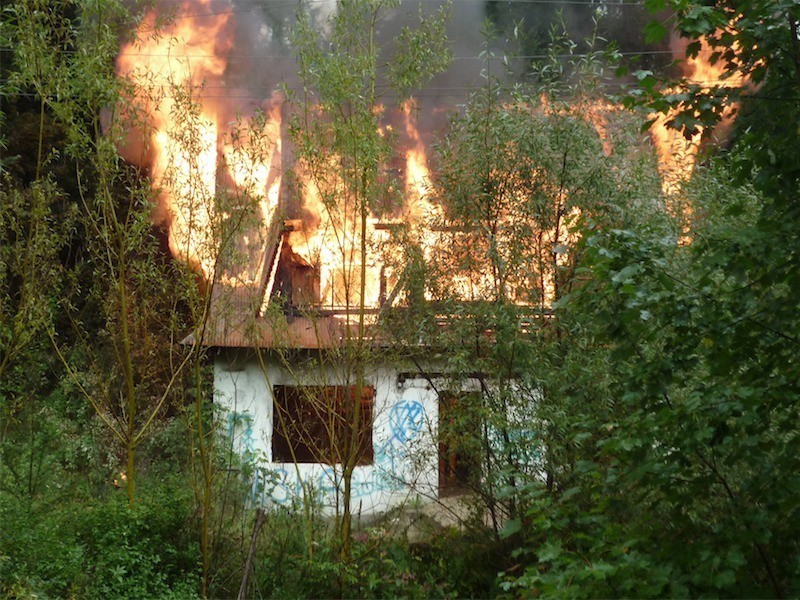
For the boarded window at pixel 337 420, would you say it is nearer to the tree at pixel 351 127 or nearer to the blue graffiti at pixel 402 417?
the tree at pixel 351 127

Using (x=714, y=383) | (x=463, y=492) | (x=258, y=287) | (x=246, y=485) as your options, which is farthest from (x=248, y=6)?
(x=714, y=383)

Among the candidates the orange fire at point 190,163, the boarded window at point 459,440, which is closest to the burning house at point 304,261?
the orange fire at point 190,163

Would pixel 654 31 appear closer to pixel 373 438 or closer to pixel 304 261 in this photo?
pixel 304 261

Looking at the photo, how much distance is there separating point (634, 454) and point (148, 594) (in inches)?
226

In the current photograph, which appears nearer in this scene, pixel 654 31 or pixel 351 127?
pixel 654 31

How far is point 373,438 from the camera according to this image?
39.2 ft

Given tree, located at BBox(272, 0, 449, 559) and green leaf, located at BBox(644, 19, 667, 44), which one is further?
tree, located at BBox(272, 0, 449, 559)

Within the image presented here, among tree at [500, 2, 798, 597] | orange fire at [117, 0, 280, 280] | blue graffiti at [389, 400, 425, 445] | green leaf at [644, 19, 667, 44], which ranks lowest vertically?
tree at [500, 2, 798, 597]

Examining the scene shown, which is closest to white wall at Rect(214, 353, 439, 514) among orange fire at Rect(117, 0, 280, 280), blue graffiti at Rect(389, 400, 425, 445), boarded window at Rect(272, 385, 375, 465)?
blue graffiti at Rect(389, 400, 425, 445)

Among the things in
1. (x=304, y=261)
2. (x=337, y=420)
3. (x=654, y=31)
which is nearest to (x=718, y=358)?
(x=654, y=31)

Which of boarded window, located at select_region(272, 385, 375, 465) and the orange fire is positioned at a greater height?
the orange fire

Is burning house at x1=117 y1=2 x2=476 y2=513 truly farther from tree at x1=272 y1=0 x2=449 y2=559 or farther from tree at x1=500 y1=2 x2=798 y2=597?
tree at x1=500 y1=2 x2=798 y2=597

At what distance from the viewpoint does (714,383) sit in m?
4.74

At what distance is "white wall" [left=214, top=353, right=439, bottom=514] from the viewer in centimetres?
979
